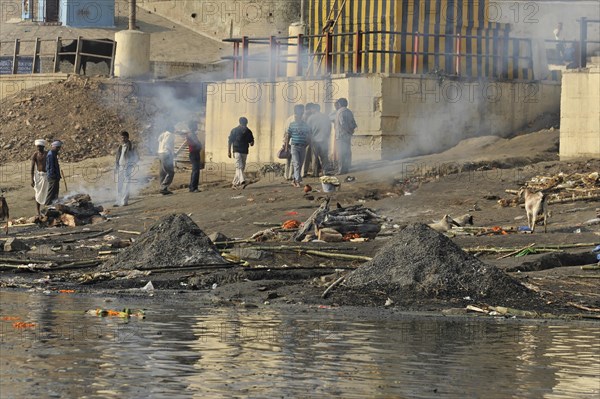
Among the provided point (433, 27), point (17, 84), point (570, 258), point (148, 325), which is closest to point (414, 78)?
point (433, 27)

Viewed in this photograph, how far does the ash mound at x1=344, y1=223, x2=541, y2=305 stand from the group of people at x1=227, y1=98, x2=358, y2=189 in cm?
1054

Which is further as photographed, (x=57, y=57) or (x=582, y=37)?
(x=57, y=57)

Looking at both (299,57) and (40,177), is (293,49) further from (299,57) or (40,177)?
(40,177)

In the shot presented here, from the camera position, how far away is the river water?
10.1 meters

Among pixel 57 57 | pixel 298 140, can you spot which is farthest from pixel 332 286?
pixel 57 57

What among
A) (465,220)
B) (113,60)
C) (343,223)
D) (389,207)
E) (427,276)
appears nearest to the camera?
(427,276)

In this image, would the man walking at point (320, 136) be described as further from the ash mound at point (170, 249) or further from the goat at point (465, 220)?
the ash mound at point (170, 249)

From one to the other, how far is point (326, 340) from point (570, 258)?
18.0ft

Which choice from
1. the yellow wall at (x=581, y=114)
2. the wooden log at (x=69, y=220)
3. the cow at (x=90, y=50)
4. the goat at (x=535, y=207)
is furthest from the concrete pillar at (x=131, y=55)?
the goat at (x=535, y=207)

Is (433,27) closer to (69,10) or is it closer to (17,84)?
(17,84)

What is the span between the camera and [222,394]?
982cm

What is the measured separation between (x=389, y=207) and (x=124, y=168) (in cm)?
649

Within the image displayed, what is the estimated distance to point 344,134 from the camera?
2614 cm

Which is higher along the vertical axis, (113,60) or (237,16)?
(237,16)
